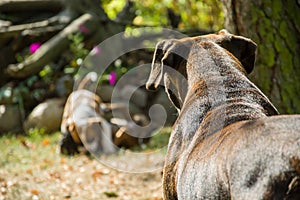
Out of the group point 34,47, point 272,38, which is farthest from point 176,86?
point 34,47

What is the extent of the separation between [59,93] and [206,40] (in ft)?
24.1

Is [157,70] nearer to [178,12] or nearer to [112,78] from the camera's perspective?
[112,78]

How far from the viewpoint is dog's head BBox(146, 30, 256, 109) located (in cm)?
467

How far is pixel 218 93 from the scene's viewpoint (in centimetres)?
395

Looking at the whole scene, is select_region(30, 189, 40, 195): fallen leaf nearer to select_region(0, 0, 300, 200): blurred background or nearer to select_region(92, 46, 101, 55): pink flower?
select_region(0, 0, 300, 200): blurred background

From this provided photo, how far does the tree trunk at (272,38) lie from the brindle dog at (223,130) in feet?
4.28

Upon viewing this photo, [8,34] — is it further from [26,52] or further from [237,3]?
[237,3]

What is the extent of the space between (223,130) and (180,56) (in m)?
1.30

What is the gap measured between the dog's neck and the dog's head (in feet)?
0.41

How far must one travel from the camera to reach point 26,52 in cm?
Result: 1253

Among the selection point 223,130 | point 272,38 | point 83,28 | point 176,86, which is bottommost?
point 83,28

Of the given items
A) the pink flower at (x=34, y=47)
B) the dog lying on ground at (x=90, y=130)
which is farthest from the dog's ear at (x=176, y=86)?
the pink flower at (x=34, y=47)

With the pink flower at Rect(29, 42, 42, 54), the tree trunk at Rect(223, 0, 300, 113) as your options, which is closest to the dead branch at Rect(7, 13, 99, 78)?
the pink flower at Rect(29, 42, 42, 54)

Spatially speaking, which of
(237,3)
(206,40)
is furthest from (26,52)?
(206,40)
